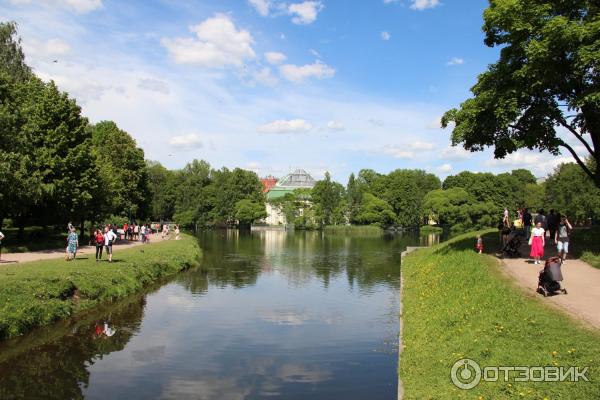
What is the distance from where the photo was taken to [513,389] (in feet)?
34.2

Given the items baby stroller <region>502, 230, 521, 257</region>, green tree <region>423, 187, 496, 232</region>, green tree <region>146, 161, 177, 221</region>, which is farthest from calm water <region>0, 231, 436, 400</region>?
green tree <region>146, 161, 177, 221</region>

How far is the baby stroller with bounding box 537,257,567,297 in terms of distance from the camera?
16.7m

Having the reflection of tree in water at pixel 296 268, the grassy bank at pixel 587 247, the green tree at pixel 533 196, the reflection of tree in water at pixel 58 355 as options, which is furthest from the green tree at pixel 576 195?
the reflection of tree in water at pixel 58 355

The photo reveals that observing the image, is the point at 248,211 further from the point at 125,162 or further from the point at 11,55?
the point at 11,55

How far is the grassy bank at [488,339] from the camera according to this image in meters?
10.6

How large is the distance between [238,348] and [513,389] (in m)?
10.3

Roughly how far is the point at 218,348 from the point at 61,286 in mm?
8707

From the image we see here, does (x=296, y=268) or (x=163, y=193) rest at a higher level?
(x=163, y=193)

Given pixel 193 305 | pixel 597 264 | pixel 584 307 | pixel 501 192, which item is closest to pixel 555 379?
pixel 584 307

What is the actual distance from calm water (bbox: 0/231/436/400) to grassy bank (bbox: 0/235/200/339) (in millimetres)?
693

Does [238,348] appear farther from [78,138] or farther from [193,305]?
[78,138]

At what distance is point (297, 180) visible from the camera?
17238 cm

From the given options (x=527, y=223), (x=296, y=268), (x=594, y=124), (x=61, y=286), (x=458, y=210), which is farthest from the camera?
(x=458, y=210)

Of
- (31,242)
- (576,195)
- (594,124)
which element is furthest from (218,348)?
(576,195)
